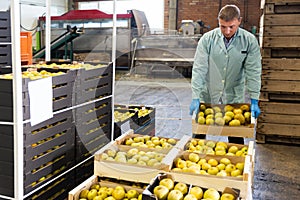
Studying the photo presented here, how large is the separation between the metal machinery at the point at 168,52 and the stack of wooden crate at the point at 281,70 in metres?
5.95

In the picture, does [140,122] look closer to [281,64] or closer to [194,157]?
[194,157]

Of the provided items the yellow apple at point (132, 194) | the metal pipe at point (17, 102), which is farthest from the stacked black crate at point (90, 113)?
the yellow apple at point (132, 194)

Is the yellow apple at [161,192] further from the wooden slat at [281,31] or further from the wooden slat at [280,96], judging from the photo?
the wooden slat at [281,31]

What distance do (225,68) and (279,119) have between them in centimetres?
175

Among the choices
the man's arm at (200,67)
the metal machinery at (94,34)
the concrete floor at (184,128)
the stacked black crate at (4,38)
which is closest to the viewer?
the man's arm at (200,67)

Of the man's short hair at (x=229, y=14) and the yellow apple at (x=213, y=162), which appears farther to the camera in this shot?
the man's short hair at (x=229, y=14)

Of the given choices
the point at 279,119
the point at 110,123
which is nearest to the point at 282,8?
the point at 279,119

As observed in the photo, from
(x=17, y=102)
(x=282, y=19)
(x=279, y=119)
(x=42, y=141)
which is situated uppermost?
(x=282, y=19)

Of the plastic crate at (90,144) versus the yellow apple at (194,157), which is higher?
the yellow apple at (194,157)

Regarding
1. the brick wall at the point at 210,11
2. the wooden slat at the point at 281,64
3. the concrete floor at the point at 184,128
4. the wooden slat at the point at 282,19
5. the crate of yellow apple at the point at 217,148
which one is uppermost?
the brick wall at the point at 210,11

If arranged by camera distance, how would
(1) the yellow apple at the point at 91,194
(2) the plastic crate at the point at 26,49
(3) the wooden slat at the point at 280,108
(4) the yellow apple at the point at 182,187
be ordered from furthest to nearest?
(2) the plastic crate at the point at 26,49
(3) the wooden slat at the point at 280,108
(1) the yellow apple at the point at 91,194
(4) the yellow apple at the point at 182,187

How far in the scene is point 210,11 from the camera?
12.2m

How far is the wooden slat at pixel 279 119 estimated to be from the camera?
4277 millimetres

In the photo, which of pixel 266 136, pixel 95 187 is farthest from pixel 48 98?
pixel 266 136
